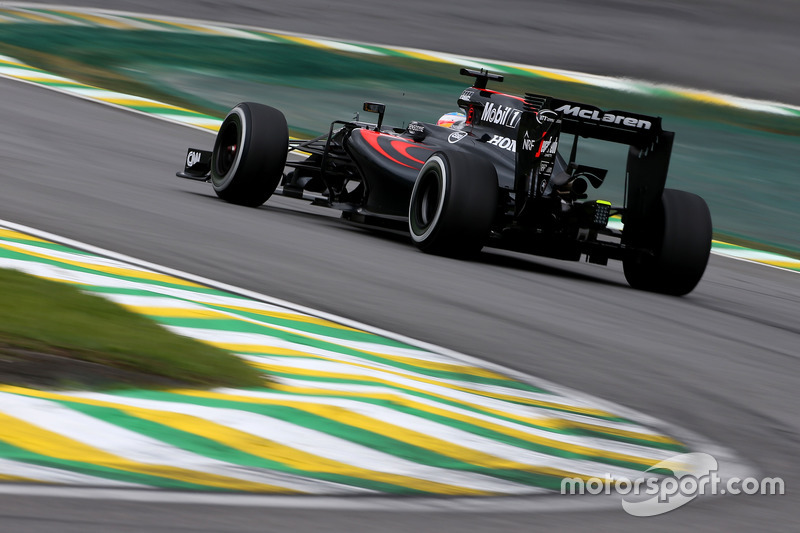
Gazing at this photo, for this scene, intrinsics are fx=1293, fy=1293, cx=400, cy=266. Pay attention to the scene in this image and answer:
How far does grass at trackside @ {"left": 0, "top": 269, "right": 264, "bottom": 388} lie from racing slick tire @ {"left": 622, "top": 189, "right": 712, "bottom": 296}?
16.6 feet

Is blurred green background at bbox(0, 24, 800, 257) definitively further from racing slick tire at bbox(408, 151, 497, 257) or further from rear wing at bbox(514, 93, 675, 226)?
racing slick tire at bbox(408, 151, 497, 257)

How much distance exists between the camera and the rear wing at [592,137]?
9523 millimetres

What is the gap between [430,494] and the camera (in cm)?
411

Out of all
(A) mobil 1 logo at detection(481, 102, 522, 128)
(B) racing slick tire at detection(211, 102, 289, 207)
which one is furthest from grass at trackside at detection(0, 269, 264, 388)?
(A) mobil 1 logo at detection(481, 102, 522, 128)

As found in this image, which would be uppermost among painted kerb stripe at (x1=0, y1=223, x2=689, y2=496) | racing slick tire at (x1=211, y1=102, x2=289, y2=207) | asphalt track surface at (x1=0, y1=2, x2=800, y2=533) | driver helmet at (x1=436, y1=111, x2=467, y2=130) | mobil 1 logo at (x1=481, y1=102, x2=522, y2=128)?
mobil 1 logo at (x1=481, y1=102, x2=522, y2=128)

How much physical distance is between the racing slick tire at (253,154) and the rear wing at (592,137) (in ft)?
7.41

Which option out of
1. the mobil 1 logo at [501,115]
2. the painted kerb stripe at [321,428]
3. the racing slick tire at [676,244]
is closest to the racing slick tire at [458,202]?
the mobil 1 logo at [501,115]

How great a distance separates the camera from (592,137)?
375 inches

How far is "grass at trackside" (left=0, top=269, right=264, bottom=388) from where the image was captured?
484 cm

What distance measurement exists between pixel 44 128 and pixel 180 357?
30.0 ft

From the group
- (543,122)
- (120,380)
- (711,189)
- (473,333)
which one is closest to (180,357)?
(120,380)

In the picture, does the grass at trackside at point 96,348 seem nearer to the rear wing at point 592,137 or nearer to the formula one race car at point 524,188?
the formula one race car at point 524,188

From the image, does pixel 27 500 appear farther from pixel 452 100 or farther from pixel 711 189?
pixel 452 100

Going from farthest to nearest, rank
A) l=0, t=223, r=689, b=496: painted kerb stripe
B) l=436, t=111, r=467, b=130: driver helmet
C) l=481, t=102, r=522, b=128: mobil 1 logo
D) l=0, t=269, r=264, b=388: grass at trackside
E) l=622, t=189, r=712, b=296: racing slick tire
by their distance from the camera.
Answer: l=436, t=111, r=467, b=130: driver helmet < l=481, t=102, r=522, b=128: mobil 1 logo < l=622, t=189, r=712, b=296: racing slick tire < l=0, t=269, r=264, b=388: grass at trackside < l=0, t=223, r=689, b=496: painted kerb stripe
